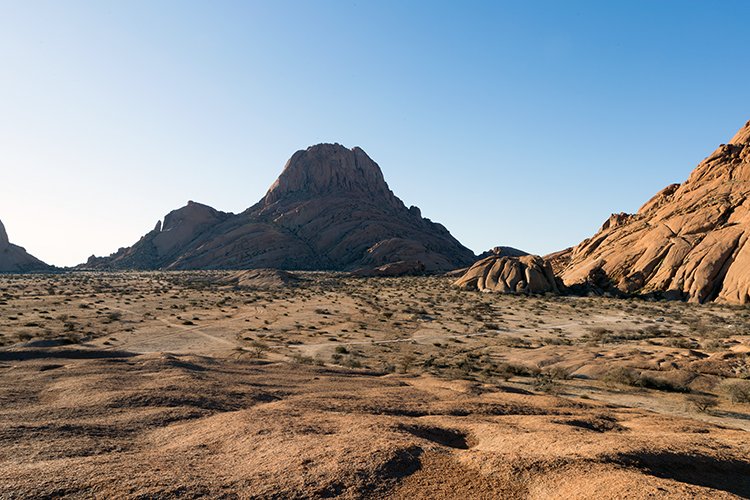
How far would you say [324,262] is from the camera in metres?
119

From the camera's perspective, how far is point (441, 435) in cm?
848

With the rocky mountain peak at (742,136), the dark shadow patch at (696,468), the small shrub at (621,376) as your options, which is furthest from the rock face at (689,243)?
the dark shadow patch at (696,468)

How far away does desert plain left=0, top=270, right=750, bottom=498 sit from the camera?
5832 millimetres

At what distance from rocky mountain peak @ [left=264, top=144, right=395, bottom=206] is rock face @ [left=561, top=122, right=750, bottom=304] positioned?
89928mm

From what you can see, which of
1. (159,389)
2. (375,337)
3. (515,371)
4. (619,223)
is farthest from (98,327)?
(619,223)

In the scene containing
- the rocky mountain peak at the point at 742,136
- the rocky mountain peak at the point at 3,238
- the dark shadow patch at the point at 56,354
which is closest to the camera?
the dark shadow patch at the point at 56,354

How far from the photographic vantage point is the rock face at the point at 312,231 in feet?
377

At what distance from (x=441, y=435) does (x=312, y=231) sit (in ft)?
397

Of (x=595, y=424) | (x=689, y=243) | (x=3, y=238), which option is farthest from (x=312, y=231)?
(x=595, y=424)

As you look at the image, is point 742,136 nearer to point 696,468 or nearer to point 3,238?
A: point 696,468

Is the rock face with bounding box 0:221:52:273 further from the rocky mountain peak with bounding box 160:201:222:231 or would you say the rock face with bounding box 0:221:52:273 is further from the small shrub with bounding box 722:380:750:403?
the small shrub with bounding box 722:380:750:403

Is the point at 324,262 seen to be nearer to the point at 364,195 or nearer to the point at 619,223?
the point at 364,195

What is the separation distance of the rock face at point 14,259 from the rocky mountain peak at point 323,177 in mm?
66488

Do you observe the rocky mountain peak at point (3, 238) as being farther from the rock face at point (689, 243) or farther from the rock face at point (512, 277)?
the rock face at point (689, 243)
